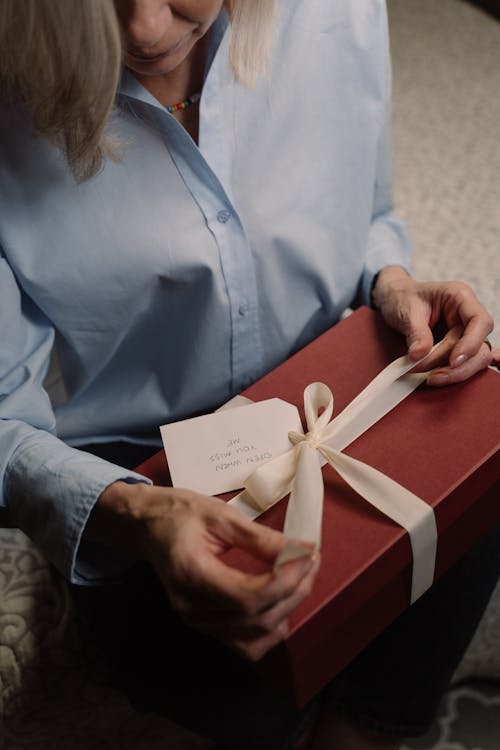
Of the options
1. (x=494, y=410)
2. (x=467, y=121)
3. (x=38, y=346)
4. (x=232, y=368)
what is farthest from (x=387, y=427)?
(x=467, y=121)

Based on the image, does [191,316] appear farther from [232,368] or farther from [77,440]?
[77,440]

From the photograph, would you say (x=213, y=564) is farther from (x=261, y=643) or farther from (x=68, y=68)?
(x=68, y=68)

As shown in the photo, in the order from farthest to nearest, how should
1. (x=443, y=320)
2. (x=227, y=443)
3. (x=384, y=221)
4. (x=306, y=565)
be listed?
1. (x=384, y=221)
2. (x=443, y=320)
3. (x=227, y=443)
4. (x=306, y=565)

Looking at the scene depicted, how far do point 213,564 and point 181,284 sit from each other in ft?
0.97

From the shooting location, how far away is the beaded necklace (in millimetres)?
742

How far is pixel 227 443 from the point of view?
0.65 meters

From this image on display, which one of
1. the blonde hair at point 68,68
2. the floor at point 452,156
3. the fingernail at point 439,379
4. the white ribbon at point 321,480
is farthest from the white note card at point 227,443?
the floor at point 452,156

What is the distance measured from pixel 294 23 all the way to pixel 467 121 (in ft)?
2.23

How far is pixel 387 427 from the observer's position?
0.65 metres

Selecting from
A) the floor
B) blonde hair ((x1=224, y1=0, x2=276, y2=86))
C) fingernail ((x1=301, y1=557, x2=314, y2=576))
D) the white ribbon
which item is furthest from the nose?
the floor

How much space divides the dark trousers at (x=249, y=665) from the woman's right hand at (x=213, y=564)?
0.49 ft

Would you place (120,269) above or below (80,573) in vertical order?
above

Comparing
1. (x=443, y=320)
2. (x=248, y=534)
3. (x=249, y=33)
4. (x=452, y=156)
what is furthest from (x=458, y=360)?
(x=452, y=156)

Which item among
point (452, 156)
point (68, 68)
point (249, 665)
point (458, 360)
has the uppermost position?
point (68, 68)
